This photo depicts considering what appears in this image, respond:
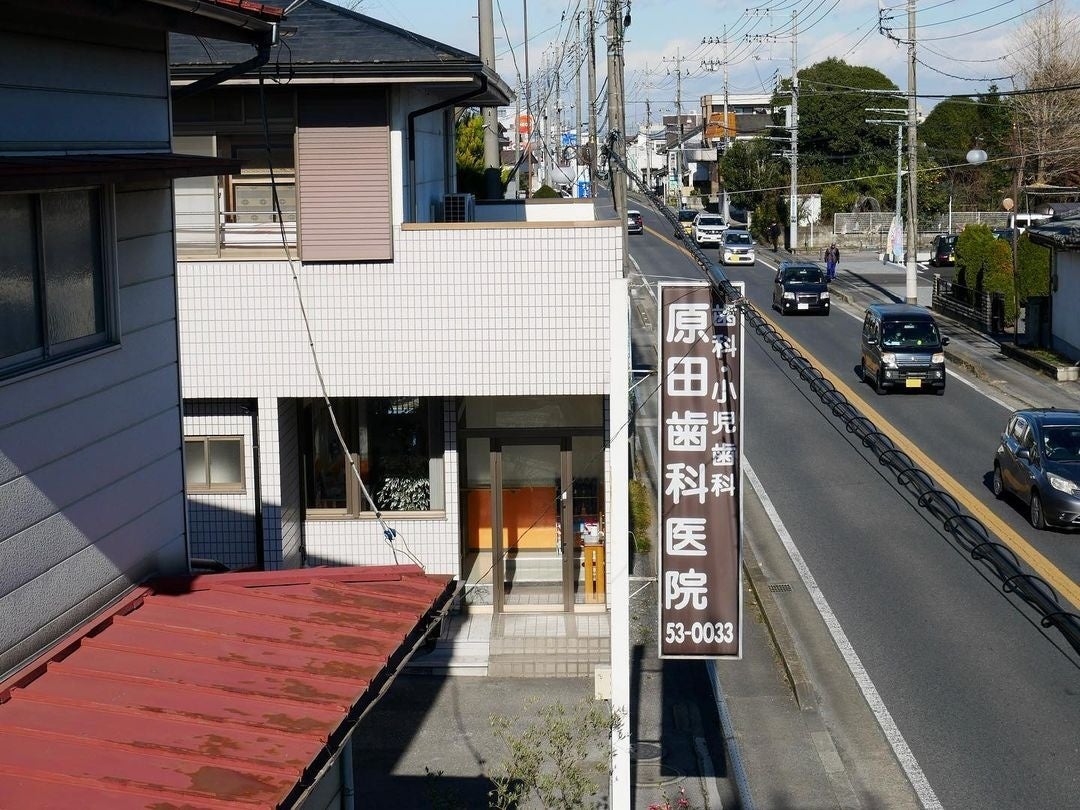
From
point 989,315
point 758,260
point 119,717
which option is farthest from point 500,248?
point 758,260

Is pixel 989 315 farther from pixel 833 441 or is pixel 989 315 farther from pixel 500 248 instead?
pixel 500 248

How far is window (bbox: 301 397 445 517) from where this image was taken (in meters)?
15.9

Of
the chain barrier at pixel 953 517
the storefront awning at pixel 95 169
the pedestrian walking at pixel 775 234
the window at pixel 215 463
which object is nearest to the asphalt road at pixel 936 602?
the chain barrier at pixel 953 517

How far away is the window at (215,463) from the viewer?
15195mm

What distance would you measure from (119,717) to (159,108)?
438 cm

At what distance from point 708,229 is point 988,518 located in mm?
49388

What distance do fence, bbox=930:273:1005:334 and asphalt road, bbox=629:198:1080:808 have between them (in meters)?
8.74

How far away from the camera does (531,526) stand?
16.7 meters

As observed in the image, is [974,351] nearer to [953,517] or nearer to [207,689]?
[953,517]

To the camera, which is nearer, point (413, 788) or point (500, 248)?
point (413, 788)

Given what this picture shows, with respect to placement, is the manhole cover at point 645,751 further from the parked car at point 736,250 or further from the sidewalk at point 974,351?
the parked car at point 736,250

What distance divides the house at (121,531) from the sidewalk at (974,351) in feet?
85.8

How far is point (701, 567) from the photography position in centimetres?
1073

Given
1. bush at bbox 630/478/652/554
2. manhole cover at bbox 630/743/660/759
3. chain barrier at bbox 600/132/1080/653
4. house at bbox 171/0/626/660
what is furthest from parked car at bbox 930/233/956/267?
chain barrier at bbox 600/132/1080/653
